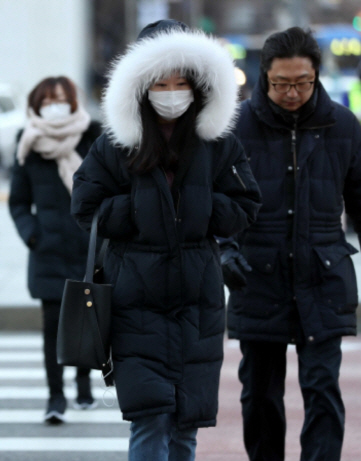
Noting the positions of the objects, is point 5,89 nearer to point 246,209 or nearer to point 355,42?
point 355,42

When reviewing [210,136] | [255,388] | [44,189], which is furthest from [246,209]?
[44,189]

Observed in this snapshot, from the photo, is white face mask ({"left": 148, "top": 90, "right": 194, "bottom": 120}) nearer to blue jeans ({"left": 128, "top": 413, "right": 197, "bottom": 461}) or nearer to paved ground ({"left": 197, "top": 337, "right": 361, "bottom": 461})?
blue jeans ({"left": 128, "top": 413, "right": 197, "bottom": 461})

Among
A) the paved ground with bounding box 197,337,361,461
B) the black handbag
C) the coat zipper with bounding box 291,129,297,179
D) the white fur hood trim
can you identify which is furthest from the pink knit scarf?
the black handbag

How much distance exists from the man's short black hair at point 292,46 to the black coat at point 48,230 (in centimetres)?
189

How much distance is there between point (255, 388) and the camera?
14.5 ft

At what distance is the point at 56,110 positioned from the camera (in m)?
5.85

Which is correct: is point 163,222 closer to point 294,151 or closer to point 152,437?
point 152,437

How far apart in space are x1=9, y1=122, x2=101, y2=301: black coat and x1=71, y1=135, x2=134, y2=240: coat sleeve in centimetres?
200

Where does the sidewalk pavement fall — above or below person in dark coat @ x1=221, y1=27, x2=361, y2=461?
below

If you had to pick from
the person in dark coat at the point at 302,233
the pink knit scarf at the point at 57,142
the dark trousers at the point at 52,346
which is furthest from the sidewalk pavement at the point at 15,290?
the person in dark coat at the point at 302,233

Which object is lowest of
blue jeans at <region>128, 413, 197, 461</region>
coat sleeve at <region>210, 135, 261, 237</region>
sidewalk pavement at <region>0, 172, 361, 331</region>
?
sidewalk pavement at <region>0, 172, 361, 331</region>

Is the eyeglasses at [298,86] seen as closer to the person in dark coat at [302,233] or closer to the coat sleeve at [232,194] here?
the person in dark coat at [302,233]

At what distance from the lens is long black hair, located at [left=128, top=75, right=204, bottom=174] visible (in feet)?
11.9

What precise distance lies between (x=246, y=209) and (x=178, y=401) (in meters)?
0.72
